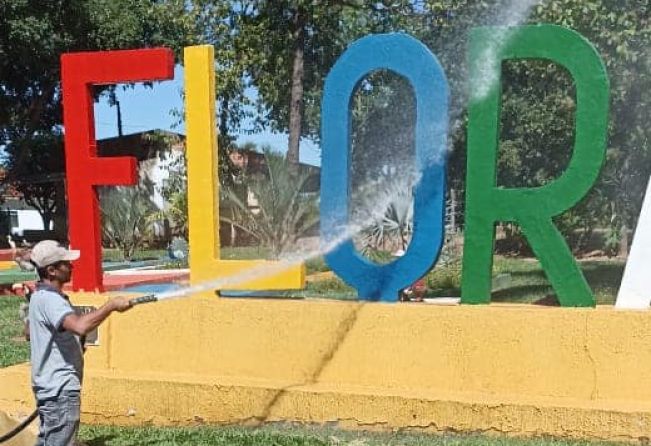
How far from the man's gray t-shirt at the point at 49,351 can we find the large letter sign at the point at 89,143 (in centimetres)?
228

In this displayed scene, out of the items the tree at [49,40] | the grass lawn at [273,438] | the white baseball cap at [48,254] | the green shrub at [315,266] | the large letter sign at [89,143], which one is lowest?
the grass lawn at [273,438]

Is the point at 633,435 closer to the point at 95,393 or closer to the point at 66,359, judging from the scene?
the point at 66,359

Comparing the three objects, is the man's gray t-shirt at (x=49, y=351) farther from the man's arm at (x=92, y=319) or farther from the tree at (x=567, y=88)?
the tree at (x=567, y=88)

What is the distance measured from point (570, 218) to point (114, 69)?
1887 cm

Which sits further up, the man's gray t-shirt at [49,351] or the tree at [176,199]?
the tree at [176,199]

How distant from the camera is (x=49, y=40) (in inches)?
806

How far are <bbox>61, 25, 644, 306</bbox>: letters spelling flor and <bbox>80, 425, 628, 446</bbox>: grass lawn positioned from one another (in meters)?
0.98

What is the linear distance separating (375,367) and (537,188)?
5.50 feet

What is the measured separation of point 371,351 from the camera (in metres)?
5.53

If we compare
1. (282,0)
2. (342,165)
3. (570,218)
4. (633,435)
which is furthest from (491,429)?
(570,218)

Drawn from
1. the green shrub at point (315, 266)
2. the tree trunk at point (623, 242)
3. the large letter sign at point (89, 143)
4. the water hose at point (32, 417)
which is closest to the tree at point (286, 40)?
the green shrub at point (315, 266)

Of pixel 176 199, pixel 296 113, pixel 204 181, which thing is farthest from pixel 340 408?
pixel 176 199

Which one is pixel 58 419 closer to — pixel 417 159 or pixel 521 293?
pixel 417 159

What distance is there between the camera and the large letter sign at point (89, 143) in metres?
5.95
